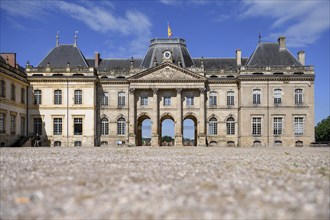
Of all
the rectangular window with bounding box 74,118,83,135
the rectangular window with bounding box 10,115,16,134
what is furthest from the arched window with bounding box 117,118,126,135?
the rectangular window with bounding box 10,115,16,134

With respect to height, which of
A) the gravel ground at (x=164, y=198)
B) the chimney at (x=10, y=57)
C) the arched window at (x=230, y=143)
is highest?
the chimney at (x=10, y=57)

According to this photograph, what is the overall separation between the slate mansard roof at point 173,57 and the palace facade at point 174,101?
183mm

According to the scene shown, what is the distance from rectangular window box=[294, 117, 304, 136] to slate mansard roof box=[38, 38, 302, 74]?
20.9 feet

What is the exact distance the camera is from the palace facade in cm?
4303

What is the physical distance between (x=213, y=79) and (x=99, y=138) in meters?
14.9

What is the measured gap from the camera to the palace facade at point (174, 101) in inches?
1694

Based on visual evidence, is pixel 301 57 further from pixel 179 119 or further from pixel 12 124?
pixel 12 124

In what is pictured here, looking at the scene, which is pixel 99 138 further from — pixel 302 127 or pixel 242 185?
pixel 242 185

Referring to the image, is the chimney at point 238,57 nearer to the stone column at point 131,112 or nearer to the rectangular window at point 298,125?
the rectangular window at point 298,125

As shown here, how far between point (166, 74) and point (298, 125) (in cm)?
1600

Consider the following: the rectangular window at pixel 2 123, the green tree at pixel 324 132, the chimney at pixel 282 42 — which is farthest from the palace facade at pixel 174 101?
the green tree at pixel 324 132

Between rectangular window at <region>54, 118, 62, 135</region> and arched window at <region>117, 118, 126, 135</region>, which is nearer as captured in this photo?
rectangular window at <region>54, 118, 62, 135</region>

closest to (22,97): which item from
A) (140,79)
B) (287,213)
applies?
(140,79)

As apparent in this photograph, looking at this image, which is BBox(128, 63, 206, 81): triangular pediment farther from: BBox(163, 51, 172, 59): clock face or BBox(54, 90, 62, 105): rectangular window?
BBox(54, 90, 62, 105): rectangular window
